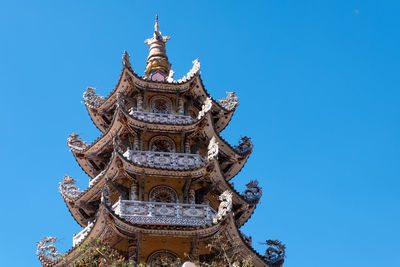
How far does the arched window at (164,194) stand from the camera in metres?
25.2

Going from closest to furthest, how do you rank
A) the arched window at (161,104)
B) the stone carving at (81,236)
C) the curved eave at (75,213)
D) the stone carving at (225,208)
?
the stone carving at (225,208)
the stone carving at (81,236)
the curved eave at (75,213)
the arched window at (161,104)

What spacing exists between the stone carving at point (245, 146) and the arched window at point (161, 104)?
3.77 meters

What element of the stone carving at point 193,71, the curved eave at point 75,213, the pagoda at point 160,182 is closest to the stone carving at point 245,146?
the pagoda at point 160,182

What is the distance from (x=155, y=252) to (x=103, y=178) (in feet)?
13.7

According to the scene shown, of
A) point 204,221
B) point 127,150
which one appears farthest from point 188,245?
point 127,150

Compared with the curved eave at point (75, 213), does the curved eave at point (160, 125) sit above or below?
above

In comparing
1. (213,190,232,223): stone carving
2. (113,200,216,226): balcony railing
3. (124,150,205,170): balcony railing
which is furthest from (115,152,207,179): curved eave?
(213,190,232,223): stone carving

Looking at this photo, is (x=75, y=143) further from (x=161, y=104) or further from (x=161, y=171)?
→ (x=161, y=171)

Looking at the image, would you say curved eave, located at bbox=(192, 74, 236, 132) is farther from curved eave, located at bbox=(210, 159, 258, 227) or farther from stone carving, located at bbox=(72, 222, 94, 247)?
stone carving, located at bbox=(72, 222, 94, 247)

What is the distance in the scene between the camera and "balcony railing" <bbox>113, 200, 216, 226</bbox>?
2277 cm

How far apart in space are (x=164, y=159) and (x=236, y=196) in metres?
3.61

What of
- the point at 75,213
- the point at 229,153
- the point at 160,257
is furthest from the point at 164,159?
the point at 75,213

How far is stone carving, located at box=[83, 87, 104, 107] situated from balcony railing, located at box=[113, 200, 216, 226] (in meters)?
8.05

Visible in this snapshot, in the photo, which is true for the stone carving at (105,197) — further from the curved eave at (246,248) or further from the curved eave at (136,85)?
the curved eave at (136,85)
